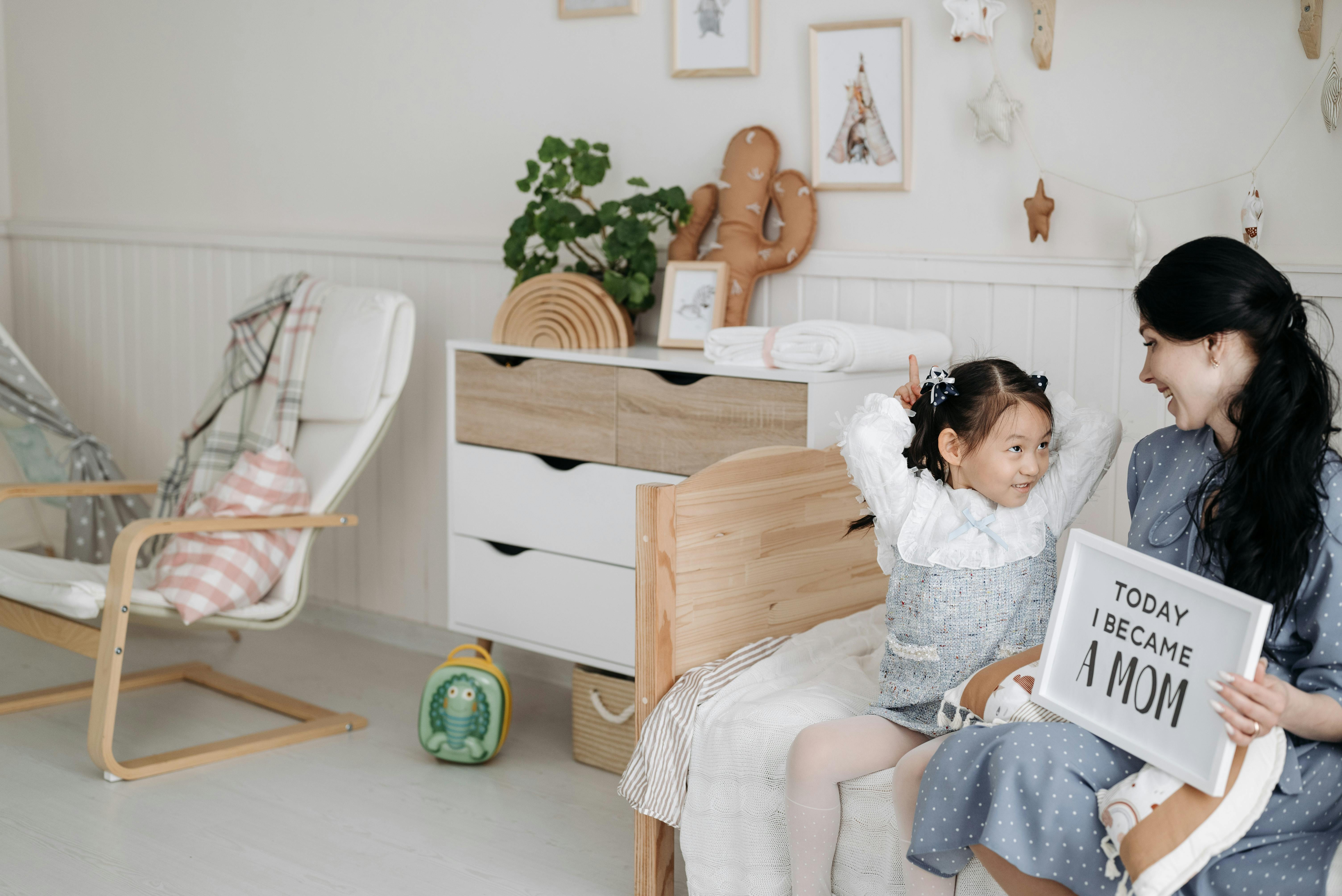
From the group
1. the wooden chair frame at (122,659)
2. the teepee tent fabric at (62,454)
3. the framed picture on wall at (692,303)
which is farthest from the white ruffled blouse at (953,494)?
the teepee tent fabric at (62,454)

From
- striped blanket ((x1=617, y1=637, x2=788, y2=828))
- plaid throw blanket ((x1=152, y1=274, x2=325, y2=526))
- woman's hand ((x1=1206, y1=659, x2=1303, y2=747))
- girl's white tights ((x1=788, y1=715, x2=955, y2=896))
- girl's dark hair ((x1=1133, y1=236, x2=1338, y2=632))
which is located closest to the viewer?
woman's hand ((x1=1206, y1=659, x2=1303, y2=747))

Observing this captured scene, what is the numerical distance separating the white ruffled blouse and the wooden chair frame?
4.30ft

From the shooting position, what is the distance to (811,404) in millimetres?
2064

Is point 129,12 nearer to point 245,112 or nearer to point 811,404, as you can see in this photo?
point 245,112

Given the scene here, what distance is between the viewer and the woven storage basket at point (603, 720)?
2.41m

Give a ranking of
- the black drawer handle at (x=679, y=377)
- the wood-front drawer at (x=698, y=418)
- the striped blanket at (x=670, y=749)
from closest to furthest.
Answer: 1. the striped blanket at (x=670, y=749)
2. the wood-front drawer at (x=698, y=418)
3. the black drawer handle at (x=679, y=377)

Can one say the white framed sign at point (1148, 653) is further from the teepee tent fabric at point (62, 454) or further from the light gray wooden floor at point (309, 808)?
the teepee tent fabric at point (62, 454)

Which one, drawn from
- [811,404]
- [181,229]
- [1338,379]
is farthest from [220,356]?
[1338,379]

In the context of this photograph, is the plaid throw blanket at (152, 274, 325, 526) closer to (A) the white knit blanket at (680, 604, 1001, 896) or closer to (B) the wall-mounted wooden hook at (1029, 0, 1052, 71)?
(A) the white knit blanket at (680, 604, 1001, 896)

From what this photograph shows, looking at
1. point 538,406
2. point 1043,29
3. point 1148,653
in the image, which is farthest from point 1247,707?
point 538,406

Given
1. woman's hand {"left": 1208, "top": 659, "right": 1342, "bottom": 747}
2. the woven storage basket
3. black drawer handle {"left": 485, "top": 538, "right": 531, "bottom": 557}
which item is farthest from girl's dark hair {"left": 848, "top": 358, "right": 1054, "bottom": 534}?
black drawer handle {"left": 485, "top": 538, "right": 531, "bottom": 557}

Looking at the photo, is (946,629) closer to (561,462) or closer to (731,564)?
(731,564)

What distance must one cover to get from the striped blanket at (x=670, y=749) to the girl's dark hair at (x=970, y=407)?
33cm

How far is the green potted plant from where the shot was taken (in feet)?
8.07
